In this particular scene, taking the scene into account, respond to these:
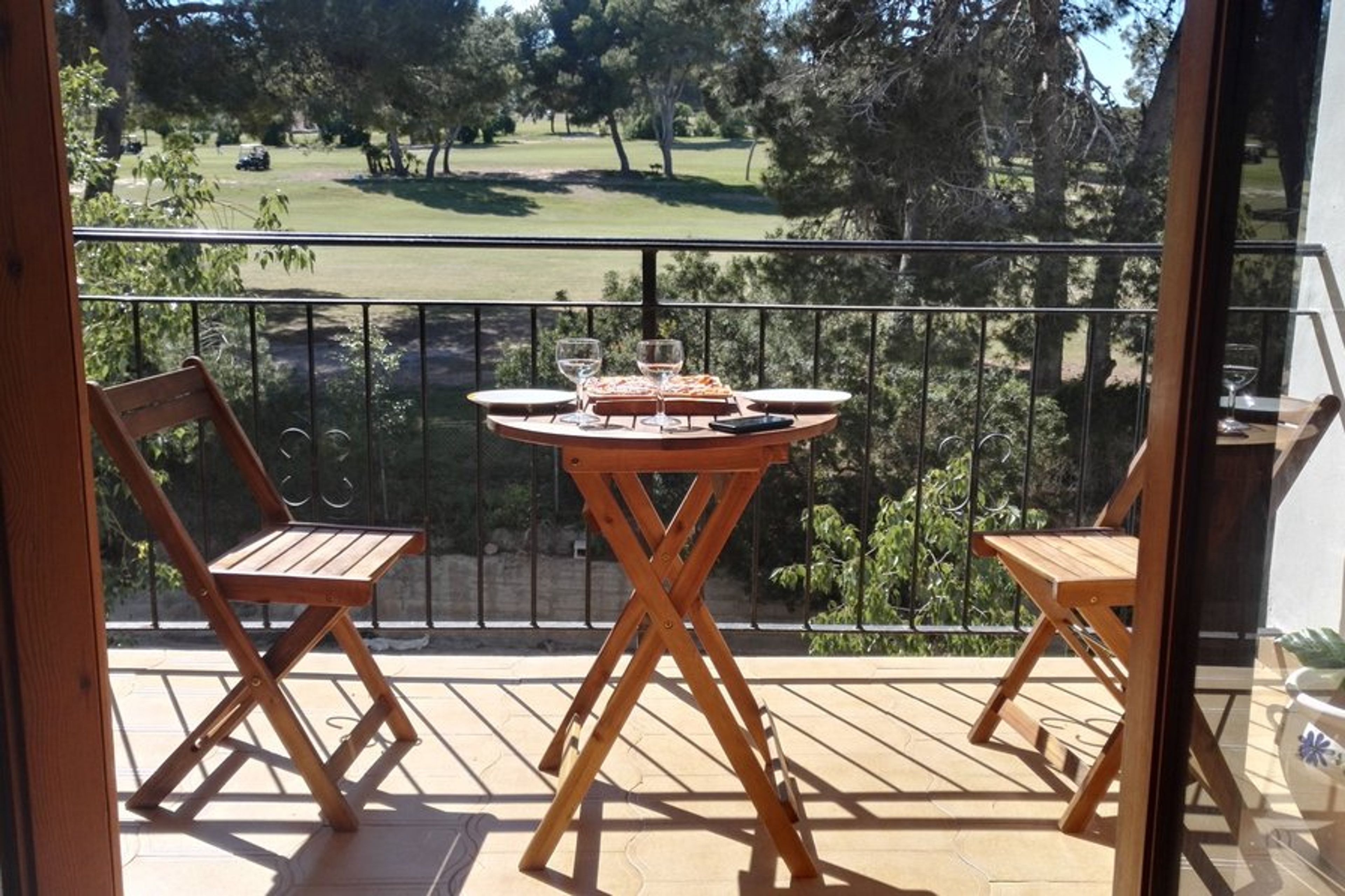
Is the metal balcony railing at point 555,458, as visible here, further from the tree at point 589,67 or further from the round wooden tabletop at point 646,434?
the round wooden tabletop at point 646,434

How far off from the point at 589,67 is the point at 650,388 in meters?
11.3

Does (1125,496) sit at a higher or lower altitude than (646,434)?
lower

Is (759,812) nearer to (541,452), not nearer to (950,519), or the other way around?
(950,519)

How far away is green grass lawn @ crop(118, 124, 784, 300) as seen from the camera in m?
12.3

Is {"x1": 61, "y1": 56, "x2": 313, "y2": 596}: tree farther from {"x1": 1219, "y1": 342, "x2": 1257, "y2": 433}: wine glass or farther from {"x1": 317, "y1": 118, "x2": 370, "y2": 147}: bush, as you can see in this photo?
{"x1": 1219, "y1": 342, "x2": 1257, "y2": 433}: wine glass

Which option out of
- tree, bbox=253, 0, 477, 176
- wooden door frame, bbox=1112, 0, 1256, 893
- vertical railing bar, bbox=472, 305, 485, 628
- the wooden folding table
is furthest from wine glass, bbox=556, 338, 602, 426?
tree, bbox=253, 0, 477, 176

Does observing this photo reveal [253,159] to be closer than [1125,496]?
No

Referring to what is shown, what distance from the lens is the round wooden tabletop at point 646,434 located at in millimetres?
2223

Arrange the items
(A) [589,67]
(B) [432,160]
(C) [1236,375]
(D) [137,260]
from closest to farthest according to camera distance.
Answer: (C) [1236,375]
(D) [137,260]
(B) [432,160]
(A) [589,67]

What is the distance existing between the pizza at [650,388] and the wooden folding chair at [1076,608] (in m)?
0.73

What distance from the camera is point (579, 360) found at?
2592mm

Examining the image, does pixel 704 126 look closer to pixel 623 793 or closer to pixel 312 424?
pixel 312 424

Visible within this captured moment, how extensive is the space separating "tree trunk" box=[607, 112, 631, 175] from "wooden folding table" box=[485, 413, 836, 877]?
37.4ft

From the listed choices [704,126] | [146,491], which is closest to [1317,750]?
[146,491]
